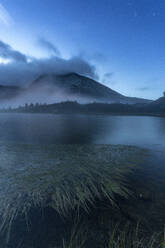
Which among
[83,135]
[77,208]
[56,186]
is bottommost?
[83,135]

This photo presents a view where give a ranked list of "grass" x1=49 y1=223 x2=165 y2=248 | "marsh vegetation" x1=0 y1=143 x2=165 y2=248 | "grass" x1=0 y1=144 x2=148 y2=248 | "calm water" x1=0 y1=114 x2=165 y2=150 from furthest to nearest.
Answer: "calm water" x1=0 y1=114 x2=165 y2=150
"grass" x1=0 y1=144 x2=148 y2=248
"marsh vegetation" x1=0 y1=143 x2=165 y2=248
"grass" x1=49 y1=223 x2=165 y2=248

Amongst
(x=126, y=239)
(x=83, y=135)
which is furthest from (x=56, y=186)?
(x=83, y=135)

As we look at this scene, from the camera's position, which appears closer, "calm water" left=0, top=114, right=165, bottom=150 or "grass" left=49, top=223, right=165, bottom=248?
"grass" left=49, top=223, right=165, bottom=248

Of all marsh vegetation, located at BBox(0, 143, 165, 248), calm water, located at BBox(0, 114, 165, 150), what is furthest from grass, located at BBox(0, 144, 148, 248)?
calm water, located at BBox(0, 114, 165, 150)

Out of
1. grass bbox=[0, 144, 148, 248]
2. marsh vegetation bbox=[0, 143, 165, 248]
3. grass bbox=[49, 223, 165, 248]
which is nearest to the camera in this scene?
grass bbox=[49, 223, 165, 248]

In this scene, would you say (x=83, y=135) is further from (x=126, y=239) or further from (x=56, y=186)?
(x=126, y=239)

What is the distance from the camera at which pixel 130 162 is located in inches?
898

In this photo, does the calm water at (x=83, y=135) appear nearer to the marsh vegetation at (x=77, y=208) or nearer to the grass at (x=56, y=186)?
the grass at (x=56, y=186)

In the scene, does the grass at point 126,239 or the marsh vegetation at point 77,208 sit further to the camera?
the marsh vegetation at point 77,208

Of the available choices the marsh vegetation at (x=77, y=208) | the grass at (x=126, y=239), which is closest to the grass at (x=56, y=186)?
the marsh vegetation at (x=77, y=208)

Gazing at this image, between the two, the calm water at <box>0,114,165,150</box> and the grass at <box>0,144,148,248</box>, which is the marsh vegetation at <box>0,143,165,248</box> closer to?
the grass at <box>0,144,148,248</box>

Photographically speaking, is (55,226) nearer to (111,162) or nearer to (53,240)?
(53,240)

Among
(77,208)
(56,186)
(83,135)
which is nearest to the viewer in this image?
(77,208)

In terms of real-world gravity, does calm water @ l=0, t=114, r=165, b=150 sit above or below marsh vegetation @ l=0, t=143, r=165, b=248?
below
